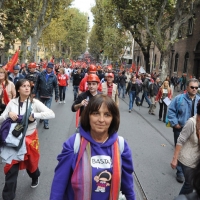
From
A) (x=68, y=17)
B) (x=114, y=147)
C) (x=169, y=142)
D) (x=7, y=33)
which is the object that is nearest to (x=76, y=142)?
(x=114, y=147)

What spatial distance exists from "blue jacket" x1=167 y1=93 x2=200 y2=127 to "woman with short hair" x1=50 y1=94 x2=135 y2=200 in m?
2.62

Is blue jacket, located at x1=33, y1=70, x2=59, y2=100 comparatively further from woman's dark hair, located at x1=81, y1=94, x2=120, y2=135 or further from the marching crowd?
woman's dark hair, located at x1=81, y1=94, x2=120, y2=135

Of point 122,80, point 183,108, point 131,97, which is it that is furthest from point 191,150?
point 122,80

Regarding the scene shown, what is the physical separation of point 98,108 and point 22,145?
5.57 ft

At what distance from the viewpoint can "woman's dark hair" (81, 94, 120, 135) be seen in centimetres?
193

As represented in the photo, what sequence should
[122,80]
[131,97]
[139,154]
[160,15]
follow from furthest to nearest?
[160,15]
[122,80]
[131,97]
[139,154]

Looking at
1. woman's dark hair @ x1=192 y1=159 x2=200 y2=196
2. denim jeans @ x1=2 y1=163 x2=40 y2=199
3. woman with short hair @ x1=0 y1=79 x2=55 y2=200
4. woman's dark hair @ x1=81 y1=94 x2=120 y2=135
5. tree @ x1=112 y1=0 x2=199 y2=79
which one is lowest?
denim jeans @ x1=2 y1=163 x2=40 y2=199

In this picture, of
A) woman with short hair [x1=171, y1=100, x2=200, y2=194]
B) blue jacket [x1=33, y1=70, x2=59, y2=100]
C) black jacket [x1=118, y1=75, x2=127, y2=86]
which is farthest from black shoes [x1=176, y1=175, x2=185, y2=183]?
black jacket [x1=118, y1=75, x2=127, y2=86]

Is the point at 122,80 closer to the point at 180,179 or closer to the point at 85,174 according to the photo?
the point at 180,179

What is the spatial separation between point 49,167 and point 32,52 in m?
18.1

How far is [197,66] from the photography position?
2325 centimetres

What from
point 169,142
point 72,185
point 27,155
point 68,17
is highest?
point 68,17

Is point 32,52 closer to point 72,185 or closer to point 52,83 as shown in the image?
point 52,83

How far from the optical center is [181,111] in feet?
14.3
